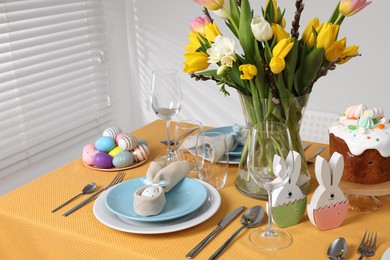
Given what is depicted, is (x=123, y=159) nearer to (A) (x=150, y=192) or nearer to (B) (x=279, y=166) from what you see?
(A) (x=150, y=192)

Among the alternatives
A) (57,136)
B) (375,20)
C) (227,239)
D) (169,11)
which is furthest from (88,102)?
(227,239)

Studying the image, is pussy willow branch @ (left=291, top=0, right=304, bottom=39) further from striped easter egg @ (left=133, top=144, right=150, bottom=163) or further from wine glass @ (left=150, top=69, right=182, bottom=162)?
striped easter egg @ (left=133, top=144, right=150, bottom=163)

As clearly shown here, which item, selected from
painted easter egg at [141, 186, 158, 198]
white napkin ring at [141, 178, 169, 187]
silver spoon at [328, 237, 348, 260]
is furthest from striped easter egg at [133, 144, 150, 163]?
silver spoon at [328, 237, 348, 260]

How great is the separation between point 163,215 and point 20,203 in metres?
0.40

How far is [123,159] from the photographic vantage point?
5.23ft

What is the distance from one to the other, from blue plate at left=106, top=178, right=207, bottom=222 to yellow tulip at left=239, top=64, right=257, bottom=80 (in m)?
0.31

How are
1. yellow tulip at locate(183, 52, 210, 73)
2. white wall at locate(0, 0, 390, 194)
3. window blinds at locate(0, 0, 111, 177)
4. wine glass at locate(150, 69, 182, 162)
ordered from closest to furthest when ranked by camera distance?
yellow tulip at locate(183, 52, 210, 73) → wine glass at locate(150, 69, 182, 162) → window blinds at locate(0, 0, 111, 177) → white wall at locate(0, 0, 390, 194)

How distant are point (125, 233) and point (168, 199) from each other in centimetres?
17

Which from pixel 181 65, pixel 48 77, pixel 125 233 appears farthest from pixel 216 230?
pixel 181 65

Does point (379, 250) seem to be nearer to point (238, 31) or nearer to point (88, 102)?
point (238, 31)

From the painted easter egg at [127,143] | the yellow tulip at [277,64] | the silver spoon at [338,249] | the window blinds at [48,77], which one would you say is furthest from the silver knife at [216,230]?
the window blinds at [48,77]

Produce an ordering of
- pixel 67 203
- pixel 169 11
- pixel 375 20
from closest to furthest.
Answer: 1. pixel 67 203
2. pixel 375 20
3. pixel 169 11

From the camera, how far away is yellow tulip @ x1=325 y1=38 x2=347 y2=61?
130 cm

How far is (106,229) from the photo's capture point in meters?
1.25
